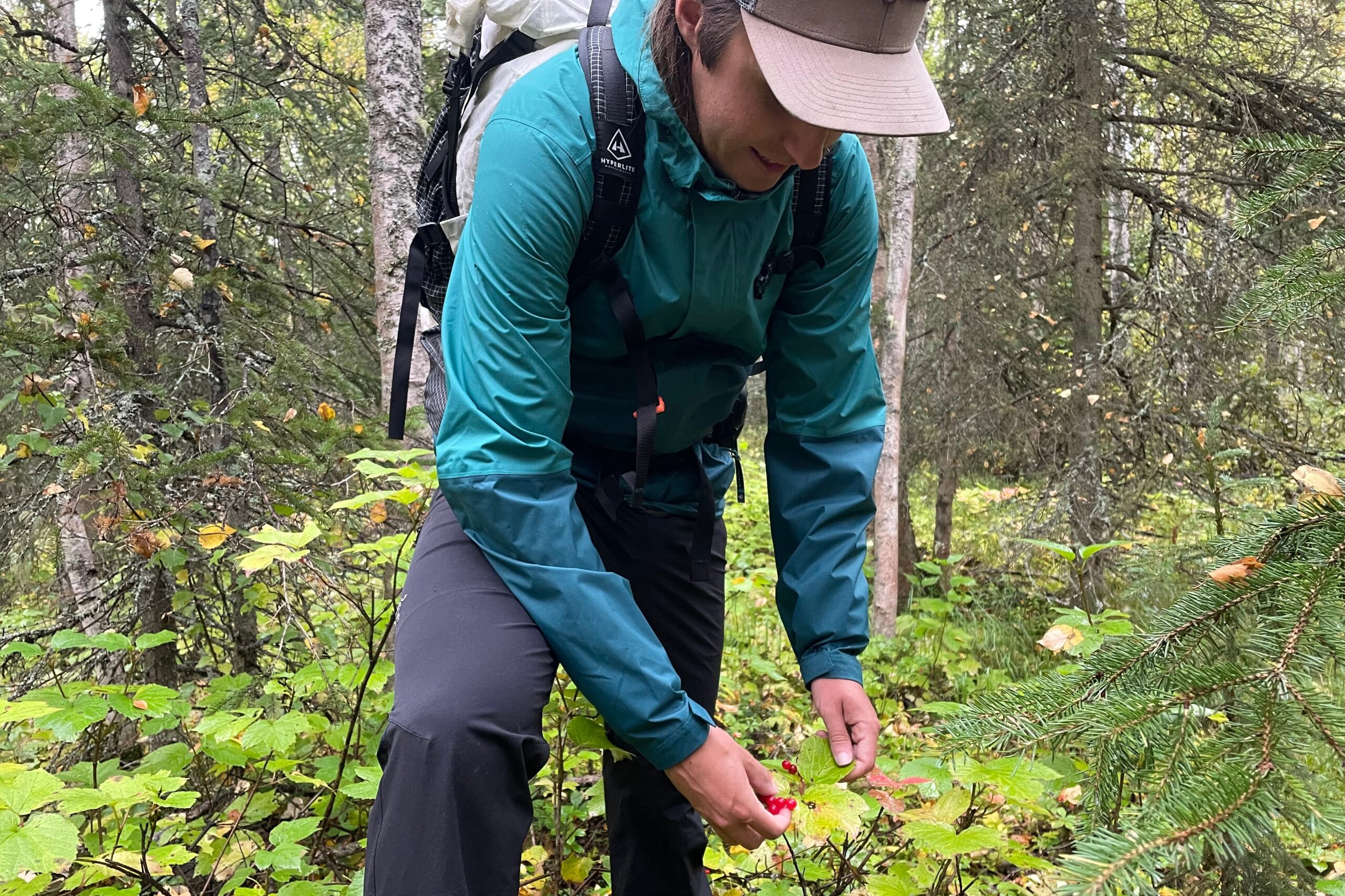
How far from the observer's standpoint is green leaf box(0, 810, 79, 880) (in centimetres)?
165

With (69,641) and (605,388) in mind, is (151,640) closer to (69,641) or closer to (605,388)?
(69,641)

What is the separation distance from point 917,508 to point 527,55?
40.1 ft

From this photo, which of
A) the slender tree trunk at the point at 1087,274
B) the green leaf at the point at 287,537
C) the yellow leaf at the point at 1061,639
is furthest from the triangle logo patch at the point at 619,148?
the slender tree trunk at the point at 1087,274

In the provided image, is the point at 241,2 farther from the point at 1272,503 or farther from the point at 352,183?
the point at 1272,503

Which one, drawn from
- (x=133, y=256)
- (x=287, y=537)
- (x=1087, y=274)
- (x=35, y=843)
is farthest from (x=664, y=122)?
(x=1087, y=274)

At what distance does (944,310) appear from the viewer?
7.68 m

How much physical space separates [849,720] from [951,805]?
305 mm

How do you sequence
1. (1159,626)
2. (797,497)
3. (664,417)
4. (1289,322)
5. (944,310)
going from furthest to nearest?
(944,310)
(797,497)
(664,417)
(1289,322)
(1159,626)

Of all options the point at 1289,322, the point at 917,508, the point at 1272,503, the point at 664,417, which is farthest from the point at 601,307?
the point at 917,508

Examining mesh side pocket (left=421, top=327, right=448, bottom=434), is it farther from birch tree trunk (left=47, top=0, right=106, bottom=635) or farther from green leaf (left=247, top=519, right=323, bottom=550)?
birch tree trunk (left=47, top=0, right=106, bottom=635)

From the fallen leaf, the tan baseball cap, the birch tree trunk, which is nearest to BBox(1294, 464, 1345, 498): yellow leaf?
the fallen leaf

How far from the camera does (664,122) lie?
1.76 meters

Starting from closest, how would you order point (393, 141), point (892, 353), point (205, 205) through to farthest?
point (393, 141) < point (205, 205) < point (892, 353)

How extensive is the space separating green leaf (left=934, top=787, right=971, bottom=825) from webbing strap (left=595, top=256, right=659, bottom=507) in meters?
1.06
